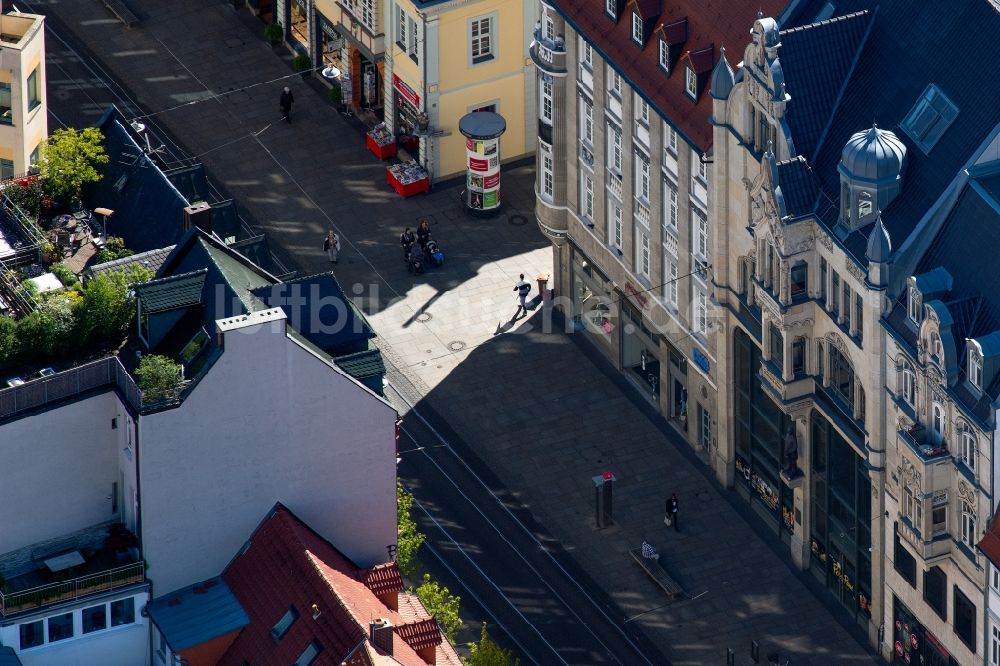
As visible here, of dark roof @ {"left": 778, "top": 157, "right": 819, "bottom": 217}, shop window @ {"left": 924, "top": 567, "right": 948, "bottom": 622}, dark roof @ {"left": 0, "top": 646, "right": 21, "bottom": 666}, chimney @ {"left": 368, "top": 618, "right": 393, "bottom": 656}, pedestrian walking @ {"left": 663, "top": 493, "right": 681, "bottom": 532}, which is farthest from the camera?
pedestrian walking @ {"left": 663, "top": 493, "right": 681, "bottom": 532}

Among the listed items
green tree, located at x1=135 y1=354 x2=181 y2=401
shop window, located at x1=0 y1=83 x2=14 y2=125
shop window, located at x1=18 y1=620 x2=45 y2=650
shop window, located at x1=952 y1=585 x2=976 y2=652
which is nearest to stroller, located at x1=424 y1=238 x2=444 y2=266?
shop window, located at x1=0 y1=83 x2=14 y2=125

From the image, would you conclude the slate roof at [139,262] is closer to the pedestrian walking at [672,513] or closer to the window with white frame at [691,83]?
the window with white frame at [691,83]

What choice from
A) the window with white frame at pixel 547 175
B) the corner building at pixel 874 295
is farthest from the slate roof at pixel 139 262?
the window with white frame at pixel 547 175

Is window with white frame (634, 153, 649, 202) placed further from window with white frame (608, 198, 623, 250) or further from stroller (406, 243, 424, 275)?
stroller (406, 243, 424, 275)

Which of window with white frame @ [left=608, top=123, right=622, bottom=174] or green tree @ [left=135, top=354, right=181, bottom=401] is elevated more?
green tree @ [left=135, top=354, right=181, bottom=401]

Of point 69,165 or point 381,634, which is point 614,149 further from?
point 381,634

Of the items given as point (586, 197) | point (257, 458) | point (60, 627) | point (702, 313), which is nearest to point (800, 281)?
point (702, 313)
